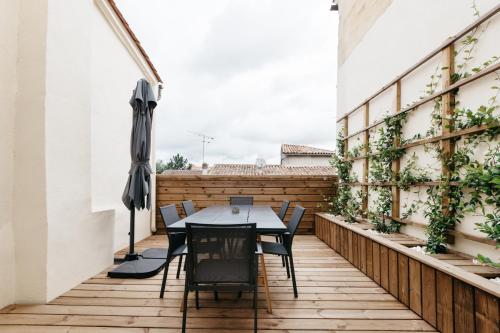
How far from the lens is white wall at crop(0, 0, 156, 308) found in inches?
95.4

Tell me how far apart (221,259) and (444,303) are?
1574mm

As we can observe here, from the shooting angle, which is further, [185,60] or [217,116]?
[217,116]

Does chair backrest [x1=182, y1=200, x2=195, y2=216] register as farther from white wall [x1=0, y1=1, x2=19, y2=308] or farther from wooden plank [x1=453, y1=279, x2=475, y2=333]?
wooden plank [x1=453, y1=279, x2=475, y2=333]

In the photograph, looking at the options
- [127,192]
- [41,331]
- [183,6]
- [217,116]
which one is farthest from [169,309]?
[217,116]

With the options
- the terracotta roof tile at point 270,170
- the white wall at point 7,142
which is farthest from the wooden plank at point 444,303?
the terracotta roof tile at point 270,170

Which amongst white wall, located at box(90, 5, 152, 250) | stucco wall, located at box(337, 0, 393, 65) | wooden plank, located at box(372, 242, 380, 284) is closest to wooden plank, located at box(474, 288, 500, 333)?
wooden plank, located at box(372, 242, 380, 284)

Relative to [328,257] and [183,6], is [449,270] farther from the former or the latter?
[183,6]

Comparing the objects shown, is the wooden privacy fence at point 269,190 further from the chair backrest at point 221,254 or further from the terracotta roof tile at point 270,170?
the terracotta roof tile at point 270,170

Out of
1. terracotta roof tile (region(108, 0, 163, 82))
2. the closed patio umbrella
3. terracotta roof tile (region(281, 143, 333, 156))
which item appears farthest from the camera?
terracotta roof tile (region(281, 143, 333, 156))

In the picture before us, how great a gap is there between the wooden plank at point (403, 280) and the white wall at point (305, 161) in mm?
16812

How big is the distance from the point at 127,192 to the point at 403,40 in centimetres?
386

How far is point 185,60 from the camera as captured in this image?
26.6ft

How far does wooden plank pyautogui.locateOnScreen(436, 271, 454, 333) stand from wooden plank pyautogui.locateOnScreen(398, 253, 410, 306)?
14.8 inches

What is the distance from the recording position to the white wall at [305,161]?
19.1 metres
